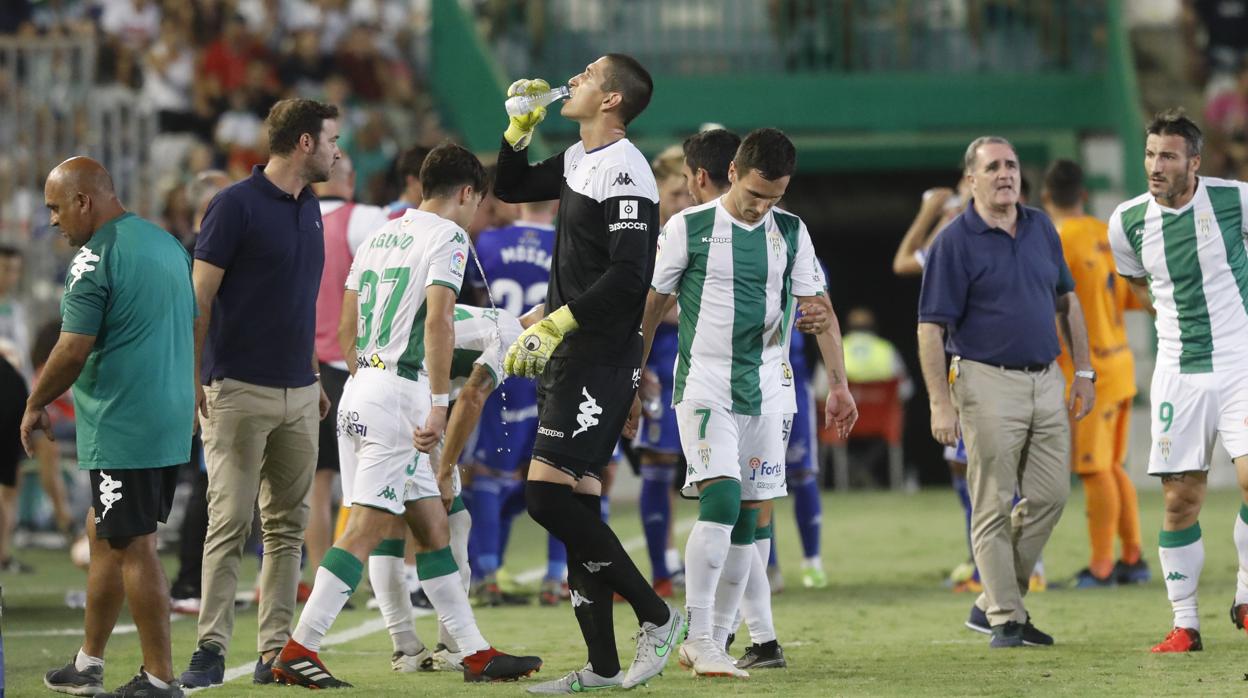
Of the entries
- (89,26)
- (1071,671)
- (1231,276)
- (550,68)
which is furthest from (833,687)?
(550,68)

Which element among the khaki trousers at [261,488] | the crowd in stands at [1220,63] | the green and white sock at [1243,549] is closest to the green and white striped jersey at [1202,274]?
the green and white sock at [1243,549]

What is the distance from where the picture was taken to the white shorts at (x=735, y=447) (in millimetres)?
7270

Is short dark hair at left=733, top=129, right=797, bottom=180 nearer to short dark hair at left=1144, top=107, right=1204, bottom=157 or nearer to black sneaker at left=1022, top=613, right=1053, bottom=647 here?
short dark hair at left=1144, top=107, right=1204, bottom=157

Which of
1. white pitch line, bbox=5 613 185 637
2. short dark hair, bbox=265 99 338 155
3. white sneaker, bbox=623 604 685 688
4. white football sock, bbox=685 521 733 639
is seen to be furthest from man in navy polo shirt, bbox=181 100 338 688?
white pitch line, bbox=5 613 185 637

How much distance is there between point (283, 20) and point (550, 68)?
10.1 ft

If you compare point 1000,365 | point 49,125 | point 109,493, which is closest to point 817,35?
point 49,125

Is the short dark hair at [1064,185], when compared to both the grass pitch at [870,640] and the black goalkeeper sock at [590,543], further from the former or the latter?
the black goalkeeper sock at [590,543]

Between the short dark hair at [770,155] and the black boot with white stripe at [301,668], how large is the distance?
246cm

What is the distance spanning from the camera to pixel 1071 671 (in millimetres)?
7266

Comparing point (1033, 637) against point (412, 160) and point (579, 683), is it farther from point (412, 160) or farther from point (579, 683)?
point (412, 160)

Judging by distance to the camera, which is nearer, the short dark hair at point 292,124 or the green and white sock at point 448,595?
the green and white sock at point 448,595

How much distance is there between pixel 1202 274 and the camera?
26.1ft

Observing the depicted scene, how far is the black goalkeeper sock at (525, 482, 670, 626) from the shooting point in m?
6.84

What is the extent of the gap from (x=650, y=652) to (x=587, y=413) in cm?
90
